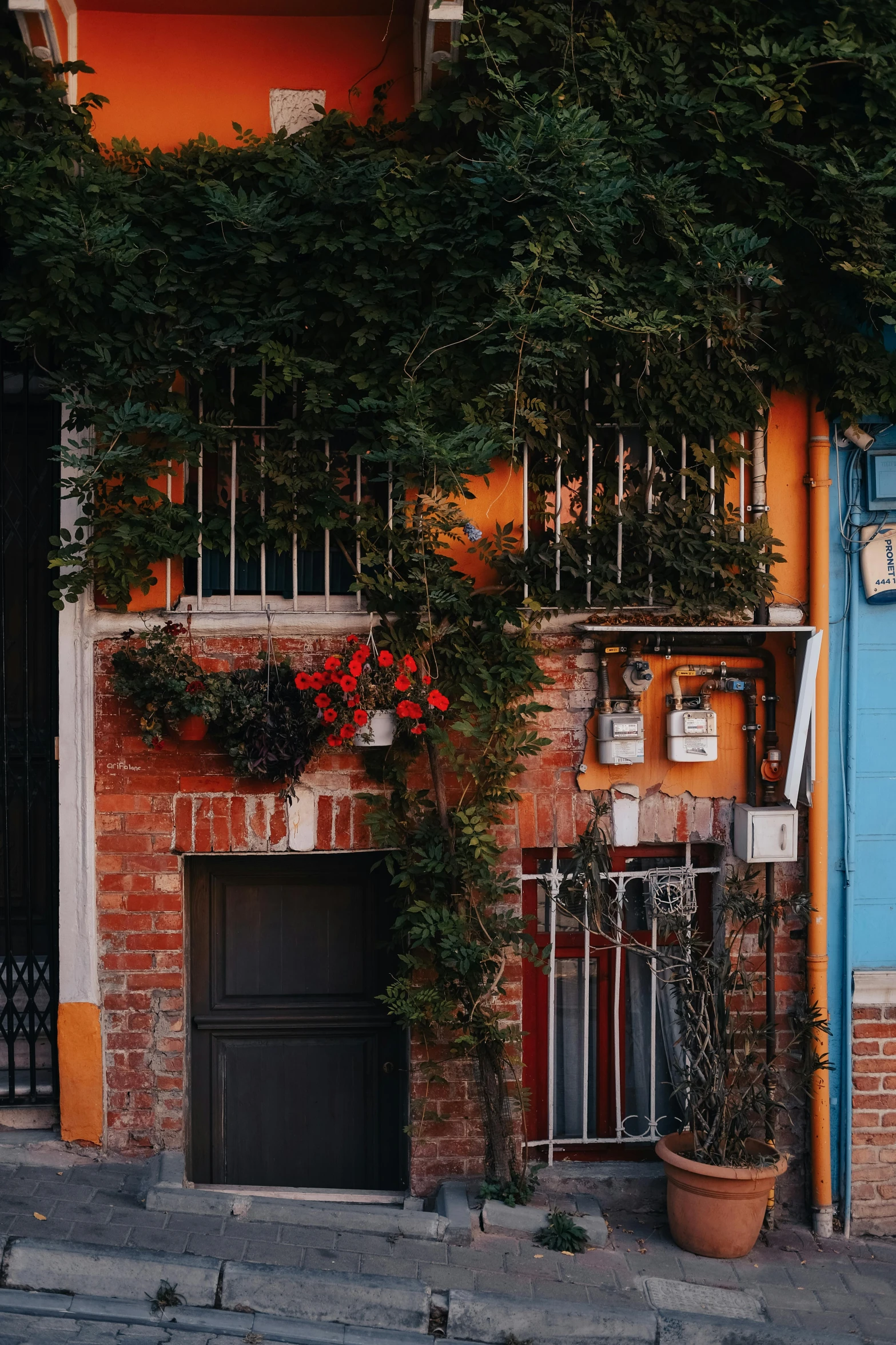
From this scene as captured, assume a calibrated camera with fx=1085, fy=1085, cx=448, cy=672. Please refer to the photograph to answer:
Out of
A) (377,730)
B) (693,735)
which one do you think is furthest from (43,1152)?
(693,735)

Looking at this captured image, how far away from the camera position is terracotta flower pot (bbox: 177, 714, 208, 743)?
4.61 meters

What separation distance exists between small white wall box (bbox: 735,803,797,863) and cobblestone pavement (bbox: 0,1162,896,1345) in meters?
1.72

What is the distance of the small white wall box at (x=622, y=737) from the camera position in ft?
15.8

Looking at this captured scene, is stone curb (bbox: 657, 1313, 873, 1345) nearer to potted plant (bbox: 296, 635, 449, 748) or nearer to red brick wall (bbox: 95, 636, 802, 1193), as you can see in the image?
red brick wall (bbox: 95, 636, 802, 1193)

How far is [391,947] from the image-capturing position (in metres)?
5.09

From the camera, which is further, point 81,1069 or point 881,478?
point 881,478

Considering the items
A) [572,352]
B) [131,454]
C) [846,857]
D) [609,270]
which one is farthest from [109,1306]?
[609,270]

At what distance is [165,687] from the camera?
4.55 m

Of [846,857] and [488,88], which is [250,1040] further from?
[488,88]

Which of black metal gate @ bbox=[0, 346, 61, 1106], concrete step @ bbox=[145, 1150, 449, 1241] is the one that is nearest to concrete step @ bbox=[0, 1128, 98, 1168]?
black metal gate @ bbox=[0, 346, 61, 1106]

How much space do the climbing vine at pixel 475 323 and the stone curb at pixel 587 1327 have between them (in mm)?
828

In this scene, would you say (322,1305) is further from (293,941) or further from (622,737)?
(622,737)

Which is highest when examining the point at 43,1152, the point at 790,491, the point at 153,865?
the point at 790,491

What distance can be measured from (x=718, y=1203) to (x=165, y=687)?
10.4 ft
